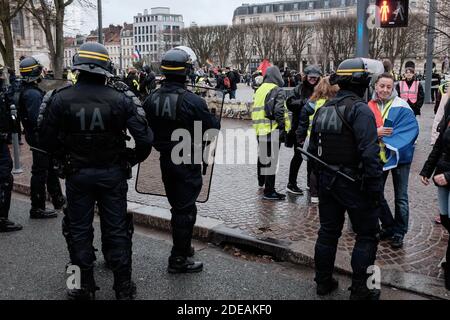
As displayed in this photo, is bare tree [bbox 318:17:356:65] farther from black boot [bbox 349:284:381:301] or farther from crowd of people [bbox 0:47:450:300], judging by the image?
black boot [bbox 349:284:381:301]

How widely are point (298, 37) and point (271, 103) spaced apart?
244ft

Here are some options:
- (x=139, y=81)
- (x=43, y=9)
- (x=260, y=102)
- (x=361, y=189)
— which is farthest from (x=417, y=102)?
(x=43, y=9)

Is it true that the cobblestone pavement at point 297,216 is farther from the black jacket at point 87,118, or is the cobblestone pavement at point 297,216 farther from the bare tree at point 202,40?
the bare tree at point 202,40

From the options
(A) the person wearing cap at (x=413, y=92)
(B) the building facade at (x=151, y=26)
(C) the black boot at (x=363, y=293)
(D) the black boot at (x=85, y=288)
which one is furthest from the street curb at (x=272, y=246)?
(B) the building facade at (x=151, y=26)

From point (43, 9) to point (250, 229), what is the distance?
1700 centimetres

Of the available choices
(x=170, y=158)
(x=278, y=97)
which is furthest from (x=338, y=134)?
(x=278, y=97)

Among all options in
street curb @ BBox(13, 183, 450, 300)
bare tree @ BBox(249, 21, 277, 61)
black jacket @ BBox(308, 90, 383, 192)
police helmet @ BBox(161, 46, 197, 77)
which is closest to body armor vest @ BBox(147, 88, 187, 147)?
police helmet @ BBox(161, 46, 197, 77)

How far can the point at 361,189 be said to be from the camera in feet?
12.8

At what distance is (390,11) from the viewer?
6199mm

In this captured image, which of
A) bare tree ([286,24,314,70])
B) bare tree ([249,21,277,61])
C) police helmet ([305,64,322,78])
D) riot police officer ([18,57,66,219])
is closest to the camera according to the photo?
riot police officer ([18,57,66,219])

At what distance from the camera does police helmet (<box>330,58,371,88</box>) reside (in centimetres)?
402

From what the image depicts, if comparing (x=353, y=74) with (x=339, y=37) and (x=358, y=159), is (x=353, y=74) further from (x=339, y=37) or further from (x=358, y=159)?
(x=339, y=37)

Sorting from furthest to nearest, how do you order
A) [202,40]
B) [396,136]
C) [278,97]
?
[202,40] < [278,97] < [396,136]

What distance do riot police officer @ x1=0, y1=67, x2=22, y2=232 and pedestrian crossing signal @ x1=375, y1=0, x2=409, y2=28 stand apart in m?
4.68
